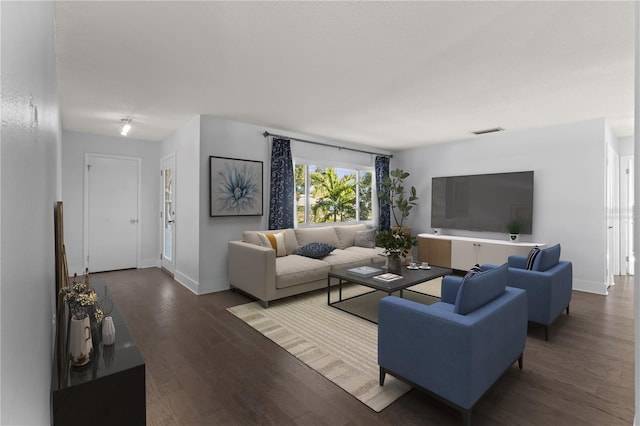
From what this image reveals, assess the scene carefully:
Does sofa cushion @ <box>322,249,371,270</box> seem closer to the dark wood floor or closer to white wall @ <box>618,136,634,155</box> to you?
the dark wood floor

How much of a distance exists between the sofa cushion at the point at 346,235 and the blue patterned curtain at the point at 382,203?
42.6 inches

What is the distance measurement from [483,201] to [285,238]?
3422 millimetres

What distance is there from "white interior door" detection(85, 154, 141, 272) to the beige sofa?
259 centimetres

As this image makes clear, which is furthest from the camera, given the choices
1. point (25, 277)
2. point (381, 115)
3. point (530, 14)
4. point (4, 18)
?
point (381, 115)

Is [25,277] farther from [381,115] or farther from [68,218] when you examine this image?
[68,218]

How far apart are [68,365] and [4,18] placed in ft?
4.89

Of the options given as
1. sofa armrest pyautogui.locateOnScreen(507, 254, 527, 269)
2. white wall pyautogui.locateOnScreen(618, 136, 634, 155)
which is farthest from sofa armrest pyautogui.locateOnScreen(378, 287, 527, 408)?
white wall pyautogui.locateOnScreen(618, 136, 634, 155)

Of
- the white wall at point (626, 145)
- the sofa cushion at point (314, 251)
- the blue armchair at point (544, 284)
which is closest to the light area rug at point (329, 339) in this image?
the sofa cushion at point (314, 251)

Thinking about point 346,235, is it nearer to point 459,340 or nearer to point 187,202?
point 187,202

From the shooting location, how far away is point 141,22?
214 centimetres

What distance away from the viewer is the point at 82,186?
17.7 feet

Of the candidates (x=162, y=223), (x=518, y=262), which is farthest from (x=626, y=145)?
(x=162, y=223)

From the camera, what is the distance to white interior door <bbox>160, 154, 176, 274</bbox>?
5.27 metres

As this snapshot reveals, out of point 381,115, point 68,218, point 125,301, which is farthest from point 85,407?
point 68,218
